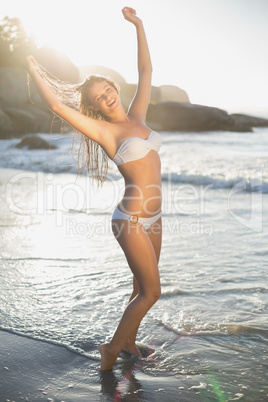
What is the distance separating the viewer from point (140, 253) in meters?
2.96

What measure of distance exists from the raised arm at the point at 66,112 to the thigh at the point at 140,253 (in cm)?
60

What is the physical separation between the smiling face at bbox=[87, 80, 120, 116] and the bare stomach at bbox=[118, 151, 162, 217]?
407 mm

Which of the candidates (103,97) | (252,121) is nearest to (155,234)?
(103,97)

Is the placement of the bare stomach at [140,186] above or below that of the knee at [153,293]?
above

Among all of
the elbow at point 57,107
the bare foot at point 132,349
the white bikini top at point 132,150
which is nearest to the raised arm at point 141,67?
the white bikini top at point 132,150

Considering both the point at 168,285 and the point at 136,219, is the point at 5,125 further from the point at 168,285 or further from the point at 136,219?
the point at 136,219

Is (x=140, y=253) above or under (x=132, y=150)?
under

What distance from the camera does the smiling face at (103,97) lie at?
3.14 meters

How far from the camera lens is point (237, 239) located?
635 cm

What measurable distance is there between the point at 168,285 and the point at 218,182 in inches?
296

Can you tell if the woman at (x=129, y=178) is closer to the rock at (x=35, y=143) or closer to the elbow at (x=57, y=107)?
the elbow at (x=57, y=107)

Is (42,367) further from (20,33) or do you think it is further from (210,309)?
(20,33)

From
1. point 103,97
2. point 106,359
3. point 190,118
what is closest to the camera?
point 106,359

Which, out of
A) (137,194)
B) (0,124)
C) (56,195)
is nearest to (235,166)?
(56,195)
